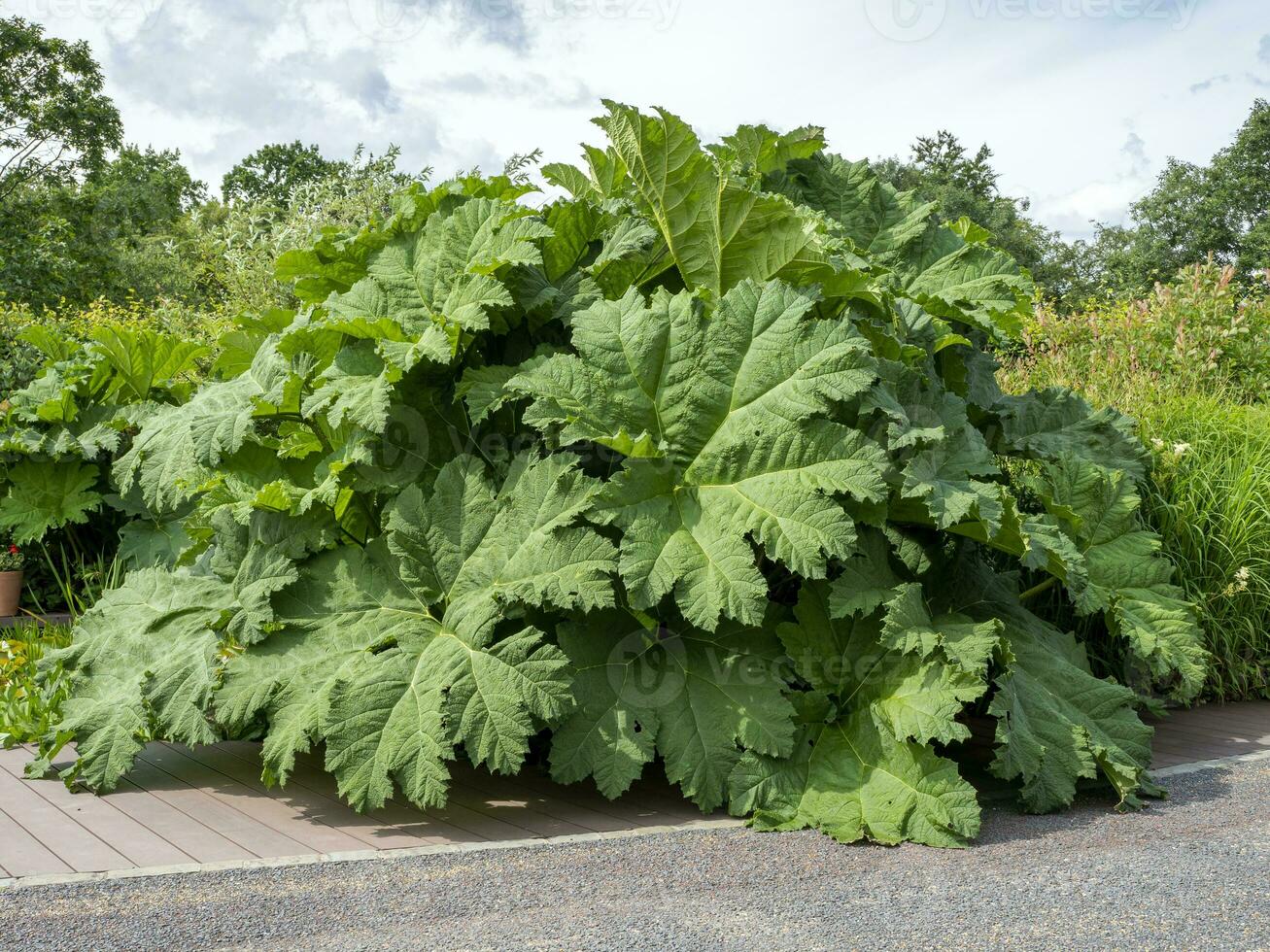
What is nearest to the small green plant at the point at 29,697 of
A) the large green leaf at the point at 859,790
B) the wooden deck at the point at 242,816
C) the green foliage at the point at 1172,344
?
the wooden deck at the point at 242,816

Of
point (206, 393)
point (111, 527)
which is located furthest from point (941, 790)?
point (111, 527)

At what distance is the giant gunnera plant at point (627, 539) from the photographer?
10.6 feet

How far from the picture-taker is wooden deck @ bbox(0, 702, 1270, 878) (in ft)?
9.93

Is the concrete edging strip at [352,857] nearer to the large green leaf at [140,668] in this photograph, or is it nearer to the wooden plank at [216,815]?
the wooden plank at [216,815]

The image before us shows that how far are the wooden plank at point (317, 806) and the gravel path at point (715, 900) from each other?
216 millimetres

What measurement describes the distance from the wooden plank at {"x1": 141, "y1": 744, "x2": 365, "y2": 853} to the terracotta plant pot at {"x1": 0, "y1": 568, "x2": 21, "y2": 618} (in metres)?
3.00

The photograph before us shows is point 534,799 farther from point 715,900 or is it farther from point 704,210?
point 704,210

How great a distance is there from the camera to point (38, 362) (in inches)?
319

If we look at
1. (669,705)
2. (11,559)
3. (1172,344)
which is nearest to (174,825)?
(669,705)

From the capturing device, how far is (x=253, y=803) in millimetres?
3504

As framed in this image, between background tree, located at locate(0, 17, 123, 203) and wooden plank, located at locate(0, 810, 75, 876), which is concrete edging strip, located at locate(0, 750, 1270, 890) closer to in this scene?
wooden plank, located at locate(0, 810, 75, 876)

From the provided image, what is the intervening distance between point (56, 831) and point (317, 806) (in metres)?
0.72

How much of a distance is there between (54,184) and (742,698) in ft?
70.1

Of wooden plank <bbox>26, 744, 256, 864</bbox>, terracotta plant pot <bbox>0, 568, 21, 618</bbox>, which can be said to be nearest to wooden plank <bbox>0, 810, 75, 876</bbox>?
wooden plank <bbox>26, 744, 256, 864</bbox>
